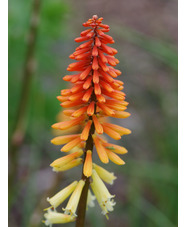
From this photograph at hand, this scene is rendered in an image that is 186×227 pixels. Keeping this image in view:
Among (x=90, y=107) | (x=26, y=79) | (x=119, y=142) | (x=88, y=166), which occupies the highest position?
(x=26, y=79)

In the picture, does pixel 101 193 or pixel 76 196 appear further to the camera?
pixel 101 193

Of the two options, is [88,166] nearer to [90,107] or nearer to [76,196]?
[76,196]

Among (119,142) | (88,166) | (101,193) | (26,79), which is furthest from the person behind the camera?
(119,142)

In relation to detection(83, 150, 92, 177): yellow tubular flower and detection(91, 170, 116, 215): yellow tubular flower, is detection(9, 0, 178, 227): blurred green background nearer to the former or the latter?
detection(91, 170, 116, 215): yellow tubular flower

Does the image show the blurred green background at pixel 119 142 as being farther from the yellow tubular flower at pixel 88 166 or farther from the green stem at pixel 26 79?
the yellow tubular flower at pixel 88 166

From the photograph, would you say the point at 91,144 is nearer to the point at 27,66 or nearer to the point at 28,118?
the point at 27,66

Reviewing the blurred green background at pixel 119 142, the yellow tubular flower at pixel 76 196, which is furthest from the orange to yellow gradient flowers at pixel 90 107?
the blurred green background at pixel 119 142

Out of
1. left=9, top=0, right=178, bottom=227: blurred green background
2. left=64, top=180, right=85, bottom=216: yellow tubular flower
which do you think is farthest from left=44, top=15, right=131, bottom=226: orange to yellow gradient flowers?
left=9, top=0, right=178, bottom=227: blurred green background

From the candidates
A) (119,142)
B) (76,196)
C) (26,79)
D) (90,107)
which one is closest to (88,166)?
(76,196)

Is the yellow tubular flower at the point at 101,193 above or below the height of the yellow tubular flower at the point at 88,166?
below
